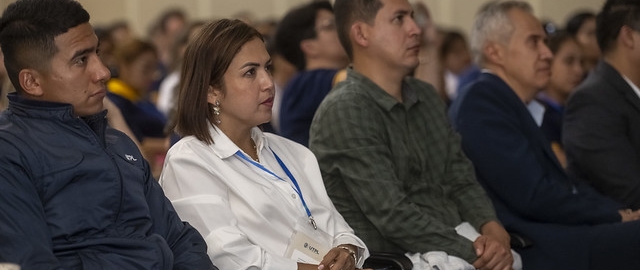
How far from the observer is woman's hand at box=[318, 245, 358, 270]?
9.28ft

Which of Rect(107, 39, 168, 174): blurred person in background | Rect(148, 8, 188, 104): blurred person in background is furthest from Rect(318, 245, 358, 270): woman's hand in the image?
Rect(148, 8, 188, 104): blurred person in background

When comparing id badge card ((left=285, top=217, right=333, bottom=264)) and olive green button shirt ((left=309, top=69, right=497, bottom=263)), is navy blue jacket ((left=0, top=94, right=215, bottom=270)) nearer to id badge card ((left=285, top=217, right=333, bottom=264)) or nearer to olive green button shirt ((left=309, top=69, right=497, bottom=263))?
id badge card ((left=285, top=217, right=333, bottom=264))

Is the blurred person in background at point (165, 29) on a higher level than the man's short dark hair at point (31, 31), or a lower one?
lower

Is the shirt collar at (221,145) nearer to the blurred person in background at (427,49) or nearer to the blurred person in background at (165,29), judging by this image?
the blurred person in background at (427,49)

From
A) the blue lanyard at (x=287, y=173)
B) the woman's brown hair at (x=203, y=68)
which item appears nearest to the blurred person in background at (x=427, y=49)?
the blue lanyard at (x=287, y=173)

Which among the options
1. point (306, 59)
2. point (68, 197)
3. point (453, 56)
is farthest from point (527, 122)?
point (453, 56)

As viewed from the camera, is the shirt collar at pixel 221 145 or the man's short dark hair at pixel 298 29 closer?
the shirt collar at pixel 221 145

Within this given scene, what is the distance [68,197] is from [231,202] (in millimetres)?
550

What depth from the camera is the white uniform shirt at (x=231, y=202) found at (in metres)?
2.71

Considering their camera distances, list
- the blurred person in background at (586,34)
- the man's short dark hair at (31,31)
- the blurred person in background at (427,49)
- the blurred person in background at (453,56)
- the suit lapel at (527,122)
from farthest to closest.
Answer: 1. the blurred person in background at (453,56)
2. the blurred person in background at (586,34)
3. the blurred person in background at (427,49)
4. the suit lapel at (527,122)
5. the man's short dark hair at (31,31)

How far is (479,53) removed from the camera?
4090mm

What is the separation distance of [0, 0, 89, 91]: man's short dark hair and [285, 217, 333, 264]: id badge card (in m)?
0.84

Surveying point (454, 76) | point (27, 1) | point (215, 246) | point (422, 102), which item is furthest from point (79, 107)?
point (454, 76)

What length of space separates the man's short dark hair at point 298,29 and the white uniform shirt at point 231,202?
2121 millimetres
